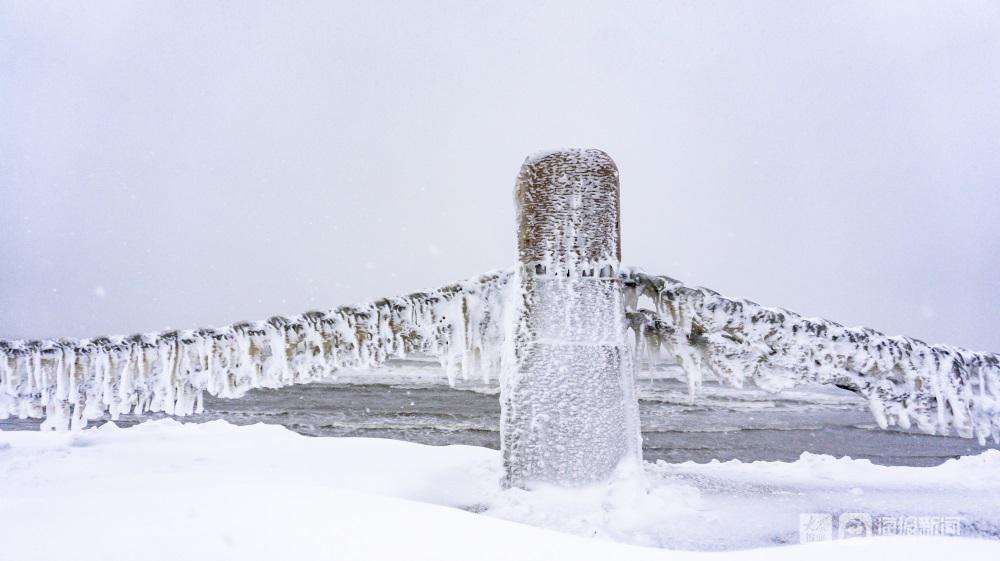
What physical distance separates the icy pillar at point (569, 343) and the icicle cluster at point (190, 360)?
64cm

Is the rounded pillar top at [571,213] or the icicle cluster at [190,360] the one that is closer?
the icicle cluster at [190,360]

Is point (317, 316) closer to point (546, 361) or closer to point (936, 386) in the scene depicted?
point (546, 361)

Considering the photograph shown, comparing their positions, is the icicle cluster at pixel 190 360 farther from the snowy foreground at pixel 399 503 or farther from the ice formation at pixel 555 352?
the snowy foreground at pixel 399 503

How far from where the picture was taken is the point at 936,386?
2.47 metres

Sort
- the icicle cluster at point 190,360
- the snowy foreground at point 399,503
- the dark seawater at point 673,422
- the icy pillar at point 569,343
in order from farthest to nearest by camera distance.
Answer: the dark seawater at point 673,422 < the icy pillar at point 569,343 < the icicle cluster at point 190,360 < the snowy foreground at point 399,503

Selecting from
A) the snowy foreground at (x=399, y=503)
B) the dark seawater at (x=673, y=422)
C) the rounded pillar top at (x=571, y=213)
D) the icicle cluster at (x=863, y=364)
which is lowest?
the dark seawater at (x=673, y=422)

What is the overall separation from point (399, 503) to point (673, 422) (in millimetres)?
11871

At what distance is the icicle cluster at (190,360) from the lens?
2.29 meters

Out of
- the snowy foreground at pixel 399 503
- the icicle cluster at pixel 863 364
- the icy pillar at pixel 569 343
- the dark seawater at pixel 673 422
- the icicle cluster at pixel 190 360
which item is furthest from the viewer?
the dark seawater at pixel 673 422

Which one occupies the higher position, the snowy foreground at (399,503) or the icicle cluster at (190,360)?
the icicle cluster at (190,360)

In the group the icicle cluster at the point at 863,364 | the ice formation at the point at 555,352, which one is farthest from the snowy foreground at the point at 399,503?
the icicle cluster at the point at 863,364

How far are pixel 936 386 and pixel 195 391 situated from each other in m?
3.71

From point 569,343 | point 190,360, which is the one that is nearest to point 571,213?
point 569,343

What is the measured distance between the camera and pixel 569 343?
264 cm
